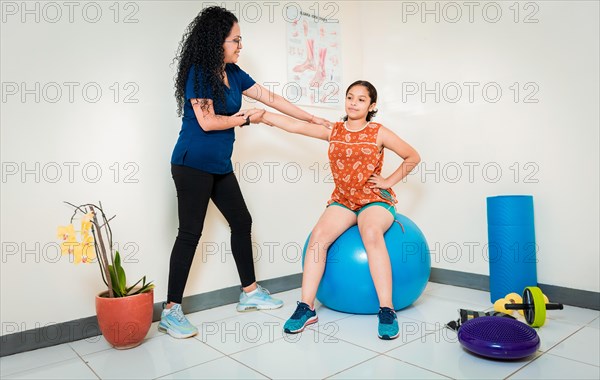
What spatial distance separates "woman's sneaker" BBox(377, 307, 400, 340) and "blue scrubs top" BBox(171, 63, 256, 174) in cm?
96

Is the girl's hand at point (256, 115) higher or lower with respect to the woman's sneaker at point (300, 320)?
higher

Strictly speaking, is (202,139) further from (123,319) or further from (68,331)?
(68,331)

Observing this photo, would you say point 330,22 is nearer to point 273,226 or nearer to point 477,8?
point 477,8

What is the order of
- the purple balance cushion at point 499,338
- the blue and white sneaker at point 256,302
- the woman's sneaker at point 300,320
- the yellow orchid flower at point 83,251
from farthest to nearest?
the blue and white sneaker at point 256,302
the woman's sneaker at point 300,320
the yellow orchid flower at point 83,251
the purple balance cushion at point 499,338

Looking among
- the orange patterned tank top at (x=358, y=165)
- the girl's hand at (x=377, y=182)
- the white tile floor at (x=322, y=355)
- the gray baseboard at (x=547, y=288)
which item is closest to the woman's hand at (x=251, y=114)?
the orange patterned tank top at (x=358, y=165)

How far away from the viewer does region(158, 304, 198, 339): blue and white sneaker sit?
1.87 meters

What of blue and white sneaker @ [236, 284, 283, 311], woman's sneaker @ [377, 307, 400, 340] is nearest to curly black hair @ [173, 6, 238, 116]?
blue and white sneaker @ [236, 284, 283, 311]

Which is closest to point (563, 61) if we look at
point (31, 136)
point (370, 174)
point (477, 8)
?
point (477, 8)

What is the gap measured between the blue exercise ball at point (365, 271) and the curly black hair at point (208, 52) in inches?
34.1

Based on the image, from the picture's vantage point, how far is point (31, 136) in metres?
1.80

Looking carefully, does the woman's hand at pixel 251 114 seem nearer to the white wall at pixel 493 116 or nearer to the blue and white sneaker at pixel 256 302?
the blue and white sneaker at pixel 256 302

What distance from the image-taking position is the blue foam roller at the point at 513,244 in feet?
7.08

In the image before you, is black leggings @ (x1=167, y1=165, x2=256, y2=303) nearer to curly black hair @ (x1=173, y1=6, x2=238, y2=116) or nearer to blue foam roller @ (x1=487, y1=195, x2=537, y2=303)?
curly black hair @ (x1=173, y1=6, x2=238, y2=116)

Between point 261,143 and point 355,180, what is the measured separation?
0.66 m
